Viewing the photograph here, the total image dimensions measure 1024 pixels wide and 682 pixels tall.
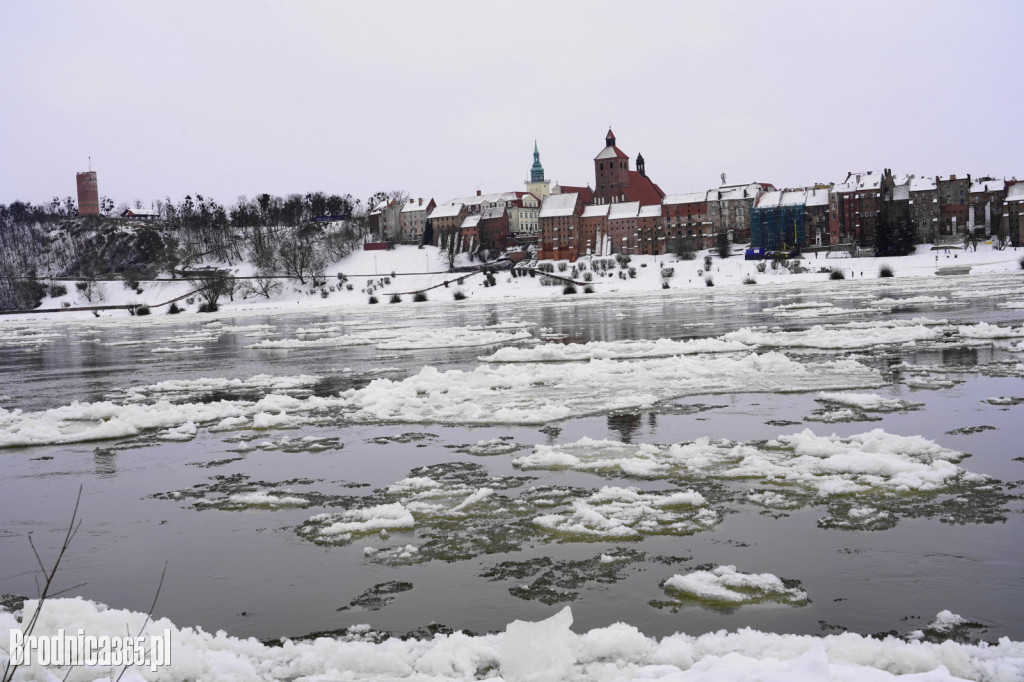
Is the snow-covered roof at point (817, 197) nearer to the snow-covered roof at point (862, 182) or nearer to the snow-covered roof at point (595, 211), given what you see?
the snow-covered roof at point (862, 182)

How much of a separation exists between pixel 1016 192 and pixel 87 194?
176 m

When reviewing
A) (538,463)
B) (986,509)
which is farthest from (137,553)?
(986,509)

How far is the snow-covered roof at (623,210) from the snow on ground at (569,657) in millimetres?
141456

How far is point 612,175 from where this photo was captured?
15762 cm

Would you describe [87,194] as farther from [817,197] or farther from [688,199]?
[817,197]

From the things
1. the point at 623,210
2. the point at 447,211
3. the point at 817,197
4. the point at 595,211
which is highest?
the point at 447,211

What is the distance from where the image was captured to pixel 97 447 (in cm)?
1234

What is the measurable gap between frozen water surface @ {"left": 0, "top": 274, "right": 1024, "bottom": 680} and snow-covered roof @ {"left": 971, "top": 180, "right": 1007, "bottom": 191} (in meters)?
119

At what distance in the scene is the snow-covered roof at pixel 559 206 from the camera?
14450 centimetres

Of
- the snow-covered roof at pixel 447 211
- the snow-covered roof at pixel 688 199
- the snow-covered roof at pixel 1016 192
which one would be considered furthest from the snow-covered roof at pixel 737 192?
the snow-covered roof at pixel 447 211

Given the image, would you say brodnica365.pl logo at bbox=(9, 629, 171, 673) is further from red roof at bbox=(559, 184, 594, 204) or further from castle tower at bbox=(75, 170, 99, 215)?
castle tower at bbox=(75, 170, 99, 215)

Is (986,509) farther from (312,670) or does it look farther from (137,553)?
(137,553)

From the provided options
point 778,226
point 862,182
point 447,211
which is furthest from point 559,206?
point 862,182

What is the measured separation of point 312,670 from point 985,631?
386cm
